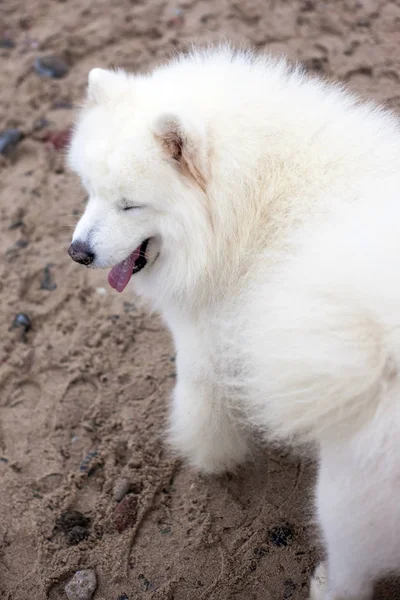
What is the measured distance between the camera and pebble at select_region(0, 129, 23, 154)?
4188 millimetres

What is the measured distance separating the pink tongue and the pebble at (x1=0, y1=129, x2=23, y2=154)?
7.34ft

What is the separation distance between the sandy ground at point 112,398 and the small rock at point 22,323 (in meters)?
0.02

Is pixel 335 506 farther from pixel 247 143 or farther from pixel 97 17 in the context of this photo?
pixel 97 17

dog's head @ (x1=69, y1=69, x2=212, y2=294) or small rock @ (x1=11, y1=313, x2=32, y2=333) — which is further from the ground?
dog's head @ (x1=69, y1=69, x2=212, y2=294)

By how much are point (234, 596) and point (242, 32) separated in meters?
3.89

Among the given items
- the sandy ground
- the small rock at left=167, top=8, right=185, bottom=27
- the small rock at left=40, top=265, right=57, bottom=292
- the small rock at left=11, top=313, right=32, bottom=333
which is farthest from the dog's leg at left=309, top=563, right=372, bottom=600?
the small rock at left=167, top=8, right=185, bottom=27

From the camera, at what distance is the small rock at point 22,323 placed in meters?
3.36

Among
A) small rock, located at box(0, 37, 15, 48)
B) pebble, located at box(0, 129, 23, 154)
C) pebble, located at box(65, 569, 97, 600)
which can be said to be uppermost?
small rock, located at box(0, 37, 15, 48)

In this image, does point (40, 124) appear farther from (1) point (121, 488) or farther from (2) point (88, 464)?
(1) point (121, 488)

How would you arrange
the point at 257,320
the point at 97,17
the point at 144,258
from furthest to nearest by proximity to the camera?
1. the point at 97,17
2. the point at 144,258
3. the point at 257,320

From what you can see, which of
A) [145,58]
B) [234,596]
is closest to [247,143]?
[234,596]

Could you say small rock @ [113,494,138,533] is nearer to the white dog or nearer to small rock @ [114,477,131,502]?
small rock @ [114,477,131,502]

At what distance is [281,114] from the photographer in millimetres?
2176

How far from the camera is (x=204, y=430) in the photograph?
8.56 feet
